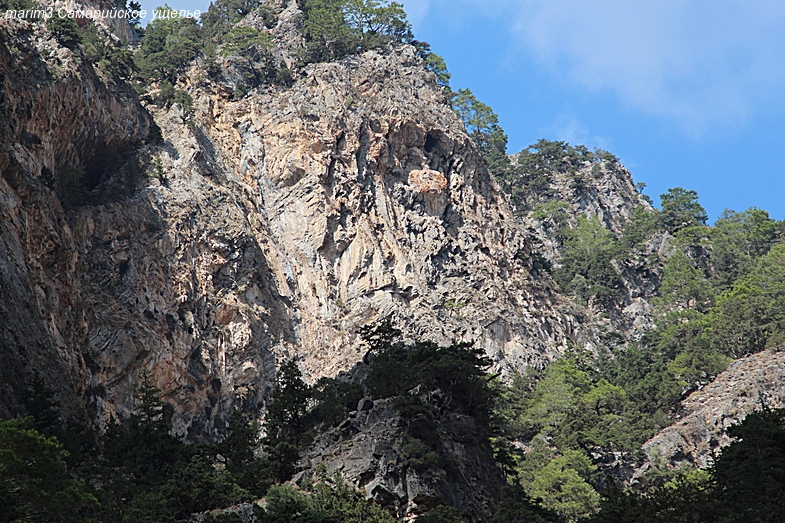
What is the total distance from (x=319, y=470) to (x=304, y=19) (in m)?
60.7

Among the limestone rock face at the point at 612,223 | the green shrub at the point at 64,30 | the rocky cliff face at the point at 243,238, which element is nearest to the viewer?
the rocky cliff face at the point at 243,238

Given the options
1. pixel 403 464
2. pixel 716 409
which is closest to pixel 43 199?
pixel 403 464

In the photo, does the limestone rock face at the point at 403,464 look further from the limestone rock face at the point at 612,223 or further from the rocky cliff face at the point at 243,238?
the limestone rock face at the point at 612,223

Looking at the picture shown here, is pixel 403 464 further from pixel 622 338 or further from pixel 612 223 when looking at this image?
pixel 612 223

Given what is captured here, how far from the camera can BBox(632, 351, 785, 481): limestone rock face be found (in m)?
58.8

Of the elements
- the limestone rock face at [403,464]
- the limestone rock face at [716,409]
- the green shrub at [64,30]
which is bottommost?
the limestone rock face at [403,464]

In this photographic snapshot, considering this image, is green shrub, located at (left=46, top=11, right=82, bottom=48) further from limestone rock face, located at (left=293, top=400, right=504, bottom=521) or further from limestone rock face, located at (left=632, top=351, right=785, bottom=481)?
limestone rock face, located at (left=632, top=351, right=785, bottom=481)

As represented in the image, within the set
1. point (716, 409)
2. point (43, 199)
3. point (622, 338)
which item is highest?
point (43, 199)

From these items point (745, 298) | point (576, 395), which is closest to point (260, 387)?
point (576, 395)

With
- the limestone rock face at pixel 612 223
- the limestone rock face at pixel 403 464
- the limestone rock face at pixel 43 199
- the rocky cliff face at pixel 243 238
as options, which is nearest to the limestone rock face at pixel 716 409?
the rocky cliff face at pixel 243 238

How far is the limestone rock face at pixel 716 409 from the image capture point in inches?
2317

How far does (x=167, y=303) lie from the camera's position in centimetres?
5656

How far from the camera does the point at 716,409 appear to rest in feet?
202

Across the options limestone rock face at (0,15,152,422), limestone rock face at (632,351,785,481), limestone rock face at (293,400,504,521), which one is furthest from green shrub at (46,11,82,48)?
limestone rock face at (632,351,785,481)
